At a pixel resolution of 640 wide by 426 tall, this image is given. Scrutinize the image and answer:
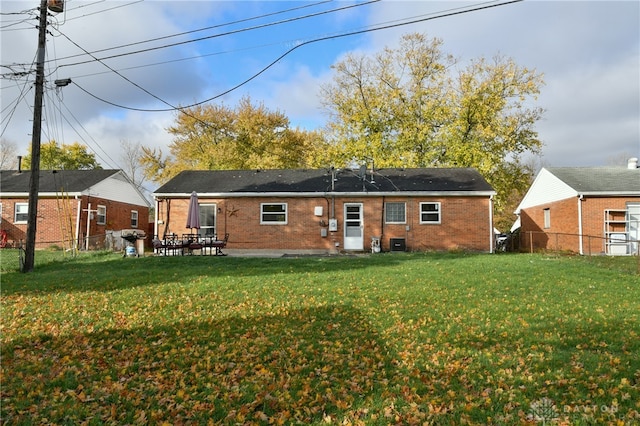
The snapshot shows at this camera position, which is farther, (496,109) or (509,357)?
(496,109)

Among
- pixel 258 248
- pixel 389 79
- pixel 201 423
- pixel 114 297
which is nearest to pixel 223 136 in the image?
pixel 389 79

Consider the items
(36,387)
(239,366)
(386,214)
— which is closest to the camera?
(36,387)

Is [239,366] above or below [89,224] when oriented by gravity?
below

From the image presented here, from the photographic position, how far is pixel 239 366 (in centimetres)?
491

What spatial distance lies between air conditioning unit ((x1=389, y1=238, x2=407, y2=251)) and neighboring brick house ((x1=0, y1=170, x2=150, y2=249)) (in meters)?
14.7

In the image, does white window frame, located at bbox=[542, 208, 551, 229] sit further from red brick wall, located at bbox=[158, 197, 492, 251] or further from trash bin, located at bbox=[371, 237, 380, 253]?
trash bin, located at bbox=[371, 237, 380, 253]

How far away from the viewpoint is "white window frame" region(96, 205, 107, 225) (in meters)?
24.4

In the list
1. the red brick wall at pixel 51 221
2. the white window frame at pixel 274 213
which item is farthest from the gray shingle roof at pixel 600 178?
the red brick wall at pixel 51 221

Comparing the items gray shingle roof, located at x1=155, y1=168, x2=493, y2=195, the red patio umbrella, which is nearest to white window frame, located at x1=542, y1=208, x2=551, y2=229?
gray shingle roof, located at x1=155, y1=168, x2=493, y2=195

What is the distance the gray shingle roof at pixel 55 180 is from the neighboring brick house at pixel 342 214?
688cm

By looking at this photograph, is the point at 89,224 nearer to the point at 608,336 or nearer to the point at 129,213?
the point at 129,213

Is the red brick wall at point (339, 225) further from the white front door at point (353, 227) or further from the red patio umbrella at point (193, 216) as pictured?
the red patio umbrella at point (193, 216)

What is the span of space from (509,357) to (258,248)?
15653mm

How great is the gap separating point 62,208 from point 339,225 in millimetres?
15376
